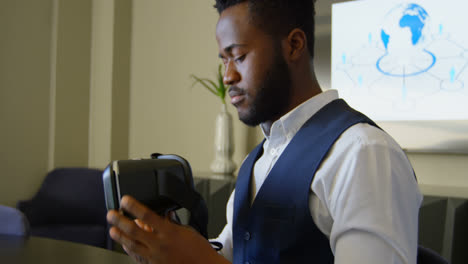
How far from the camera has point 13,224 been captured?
1.70m

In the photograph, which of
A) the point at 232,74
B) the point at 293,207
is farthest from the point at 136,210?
the point at 232,74

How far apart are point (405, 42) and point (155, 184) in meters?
2.21

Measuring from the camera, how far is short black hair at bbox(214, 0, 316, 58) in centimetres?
106

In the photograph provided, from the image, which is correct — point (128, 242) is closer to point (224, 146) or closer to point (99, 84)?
point (224, 146)

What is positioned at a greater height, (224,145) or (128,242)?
(128,242)

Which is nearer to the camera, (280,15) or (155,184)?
(155,184)

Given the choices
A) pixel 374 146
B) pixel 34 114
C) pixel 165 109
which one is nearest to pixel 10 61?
pixel 34 114

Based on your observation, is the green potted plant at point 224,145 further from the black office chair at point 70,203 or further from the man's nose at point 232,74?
the man's nose at point 232,74

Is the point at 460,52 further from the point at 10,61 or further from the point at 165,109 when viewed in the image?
the point at 10,61

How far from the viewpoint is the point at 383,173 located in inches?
31.5

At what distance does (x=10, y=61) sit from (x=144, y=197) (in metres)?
3.51

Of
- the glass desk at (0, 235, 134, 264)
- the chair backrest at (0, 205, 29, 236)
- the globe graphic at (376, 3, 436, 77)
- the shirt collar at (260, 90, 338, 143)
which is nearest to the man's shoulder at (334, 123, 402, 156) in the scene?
the shirt collar at (260, 90, 338, 143)

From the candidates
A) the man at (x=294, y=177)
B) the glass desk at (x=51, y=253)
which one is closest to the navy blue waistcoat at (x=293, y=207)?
the man at (x=294, y=177)

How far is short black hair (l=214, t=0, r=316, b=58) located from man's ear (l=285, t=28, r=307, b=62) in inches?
0.7
